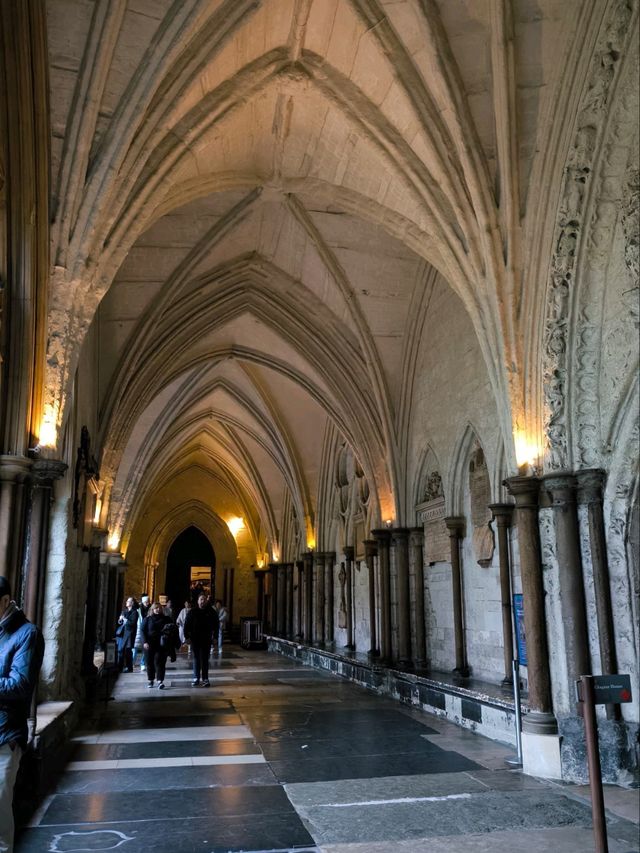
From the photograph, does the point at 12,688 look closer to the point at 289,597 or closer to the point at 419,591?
the point at 419,591

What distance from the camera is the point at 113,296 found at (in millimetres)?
10484

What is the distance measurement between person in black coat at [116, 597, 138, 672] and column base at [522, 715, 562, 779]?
6.93m

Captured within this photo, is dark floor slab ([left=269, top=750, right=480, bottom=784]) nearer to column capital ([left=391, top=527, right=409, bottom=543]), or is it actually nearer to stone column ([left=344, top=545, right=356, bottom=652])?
column capital ([left=391, top=527, right=409, bottom=543])

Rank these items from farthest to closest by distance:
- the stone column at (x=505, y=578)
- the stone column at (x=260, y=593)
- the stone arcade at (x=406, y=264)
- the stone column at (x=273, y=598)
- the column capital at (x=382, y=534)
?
the stone column at (x=260, y=593) < the stone column at (x=273, y=598) < the column capital at (x=382, y=534) < the stone column at (x=505, y=578) < the stone arcade at (x=406, y=264)

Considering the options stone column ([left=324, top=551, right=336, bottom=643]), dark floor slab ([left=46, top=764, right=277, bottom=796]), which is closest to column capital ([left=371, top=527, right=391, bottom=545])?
Result: stone column ([left=324, top=551, right=336, bottom=643])

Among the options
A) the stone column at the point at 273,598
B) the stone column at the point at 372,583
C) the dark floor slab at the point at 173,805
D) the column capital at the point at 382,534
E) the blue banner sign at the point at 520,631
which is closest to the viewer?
the dark floor slab at the point at 173,805

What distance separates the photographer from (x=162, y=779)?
17.1 ft

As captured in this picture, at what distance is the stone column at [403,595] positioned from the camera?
10.9 m

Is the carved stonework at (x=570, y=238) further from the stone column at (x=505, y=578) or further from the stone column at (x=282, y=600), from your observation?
the stone column at (x=282, y=600)

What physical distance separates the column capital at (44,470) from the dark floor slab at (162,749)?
2.23m

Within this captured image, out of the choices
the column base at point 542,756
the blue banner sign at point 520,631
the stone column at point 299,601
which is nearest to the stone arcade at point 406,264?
the column base at point 542,756

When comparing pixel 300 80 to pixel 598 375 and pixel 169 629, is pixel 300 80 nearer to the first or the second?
pixel 598 375

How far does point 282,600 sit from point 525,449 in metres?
16.0

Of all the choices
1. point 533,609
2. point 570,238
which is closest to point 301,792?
point 533,609
